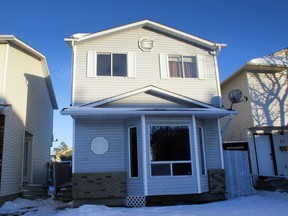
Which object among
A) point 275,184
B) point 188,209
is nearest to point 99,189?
point 188,209

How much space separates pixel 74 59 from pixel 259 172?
9.67 meters

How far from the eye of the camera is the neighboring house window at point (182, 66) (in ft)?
42.4

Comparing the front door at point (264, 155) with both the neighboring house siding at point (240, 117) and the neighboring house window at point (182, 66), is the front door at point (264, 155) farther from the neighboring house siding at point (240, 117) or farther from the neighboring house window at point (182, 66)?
the neighboring house window at point (182, 66)

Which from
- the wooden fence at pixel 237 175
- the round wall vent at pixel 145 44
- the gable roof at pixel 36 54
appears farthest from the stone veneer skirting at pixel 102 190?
the gable roof at pixel 36 54

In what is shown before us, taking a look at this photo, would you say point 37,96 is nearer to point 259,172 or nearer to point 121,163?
point 121,163

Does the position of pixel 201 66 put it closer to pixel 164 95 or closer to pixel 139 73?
pixel 164 95

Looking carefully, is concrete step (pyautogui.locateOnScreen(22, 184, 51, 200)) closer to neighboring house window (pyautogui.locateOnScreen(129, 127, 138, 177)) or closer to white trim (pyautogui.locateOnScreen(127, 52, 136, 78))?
neighboring house window (pyautogui.locateOnScreen(129, 127, 138, 177))

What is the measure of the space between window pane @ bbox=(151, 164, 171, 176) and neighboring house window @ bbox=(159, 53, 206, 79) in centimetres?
380

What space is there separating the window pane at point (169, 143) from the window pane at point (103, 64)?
3.09 m

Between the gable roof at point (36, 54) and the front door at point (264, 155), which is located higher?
the gable roof at point (36, 54)

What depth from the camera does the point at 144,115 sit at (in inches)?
433

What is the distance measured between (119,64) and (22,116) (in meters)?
5.09

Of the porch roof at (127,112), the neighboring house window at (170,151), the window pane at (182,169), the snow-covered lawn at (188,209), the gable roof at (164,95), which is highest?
the gable roof at (164,95)

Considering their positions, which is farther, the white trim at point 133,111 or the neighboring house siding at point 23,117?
the neighboring house siding at point 23,117
